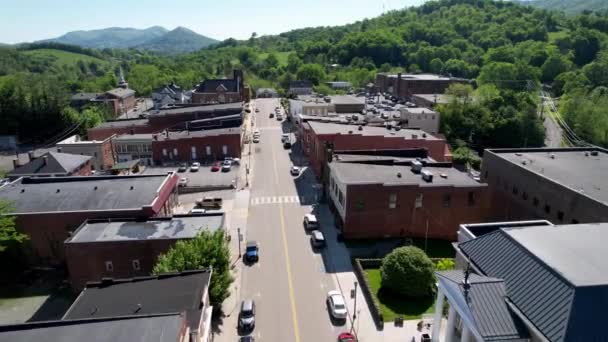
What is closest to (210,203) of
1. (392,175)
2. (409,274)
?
(392,175)

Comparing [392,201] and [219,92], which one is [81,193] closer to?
[392,201]

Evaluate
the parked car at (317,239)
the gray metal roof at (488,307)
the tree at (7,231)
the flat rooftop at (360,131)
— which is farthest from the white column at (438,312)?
the flat rooftop at (360,131)

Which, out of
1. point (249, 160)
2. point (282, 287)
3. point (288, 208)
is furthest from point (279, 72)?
point (282, 287)

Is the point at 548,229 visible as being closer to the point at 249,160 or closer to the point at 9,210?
the point at 9,210

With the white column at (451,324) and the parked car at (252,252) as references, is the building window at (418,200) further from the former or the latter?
the white column at (451,324)

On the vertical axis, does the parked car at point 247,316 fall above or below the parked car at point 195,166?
below

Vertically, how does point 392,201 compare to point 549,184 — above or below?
below
